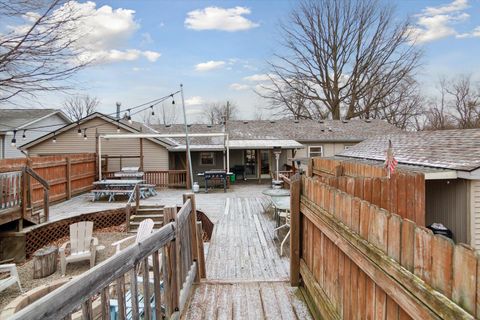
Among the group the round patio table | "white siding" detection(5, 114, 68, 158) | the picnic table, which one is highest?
"white siding" detection(5, 114, 68, 158)

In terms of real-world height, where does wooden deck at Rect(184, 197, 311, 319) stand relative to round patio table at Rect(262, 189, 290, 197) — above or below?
below

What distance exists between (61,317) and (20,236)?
28.4ft

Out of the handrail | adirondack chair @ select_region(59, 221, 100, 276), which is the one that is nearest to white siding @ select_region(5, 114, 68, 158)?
adirondack chair @ select_region(59, 221, 100, 276)

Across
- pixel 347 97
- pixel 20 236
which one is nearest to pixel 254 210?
pixel 20 236

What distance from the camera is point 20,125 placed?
1928 cm

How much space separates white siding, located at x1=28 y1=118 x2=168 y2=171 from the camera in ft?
52.9

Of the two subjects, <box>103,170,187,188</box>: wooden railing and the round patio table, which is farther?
<box>103,170,187,188</box>: wooden railing

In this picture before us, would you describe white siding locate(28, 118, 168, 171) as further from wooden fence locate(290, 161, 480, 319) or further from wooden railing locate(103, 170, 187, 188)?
wooden fence locate(290, 161, 480, 319)

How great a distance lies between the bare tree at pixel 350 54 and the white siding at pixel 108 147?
1746cm

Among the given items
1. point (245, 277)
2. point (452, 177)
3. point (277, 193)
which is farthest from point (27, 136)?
point (452, 177)

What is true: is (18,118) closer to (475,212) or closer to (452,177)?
(452,177)

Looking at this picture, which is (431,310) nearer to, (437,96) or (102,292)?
(102,292)

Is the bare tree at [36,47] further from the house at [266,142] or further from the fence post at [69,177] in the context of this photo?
the house at [266,142]

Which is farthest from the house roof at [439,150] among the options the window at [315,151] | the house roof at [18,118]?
the house roof at [18,118]
